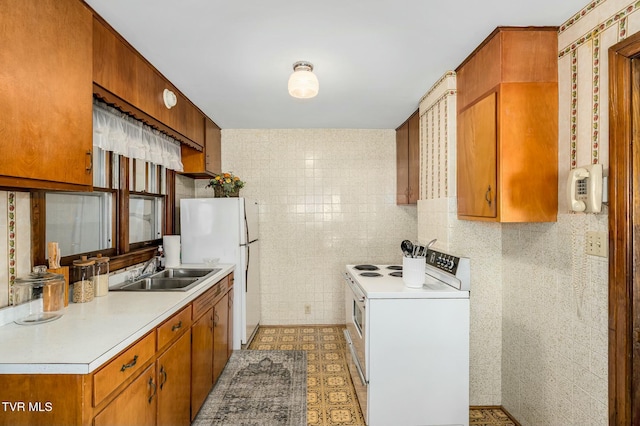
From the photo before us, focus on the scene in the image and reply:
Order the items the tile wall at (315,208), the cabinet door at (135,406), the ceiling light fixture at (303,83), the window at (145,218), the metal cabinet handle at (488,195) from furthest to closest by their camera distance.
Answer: the tile wall at (315,208) → the window at (145,218) → the ceiling light fixture at (303,83) → the metal cabinet handle at (488,195) → the cabinet door at (135,406)

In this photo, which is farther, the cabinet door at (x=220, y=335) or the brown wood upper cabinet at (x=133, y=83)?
the cabinet door at (x=220, y=335)

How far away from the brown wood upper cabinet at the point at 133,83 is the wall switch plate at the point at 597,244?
247 cm

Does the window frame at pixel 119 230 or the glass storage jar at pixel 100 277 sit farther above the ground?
the window frame at pixel 119 230

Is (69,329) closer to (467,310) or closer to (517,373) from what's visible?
(467,310)

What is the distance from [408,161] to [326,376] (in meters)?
2.17

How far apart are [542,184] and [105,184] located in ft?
Answer: 9.10

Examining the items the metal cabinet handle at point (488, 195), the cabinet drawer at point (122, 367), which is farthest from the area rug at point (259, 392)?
the metal cabinet handle at point (488, 195)

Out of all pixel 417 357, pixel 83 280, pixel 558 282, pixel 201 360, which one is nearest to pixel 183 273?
pixel 201 360

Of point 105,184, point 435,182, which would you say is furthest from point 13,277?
point 435,182

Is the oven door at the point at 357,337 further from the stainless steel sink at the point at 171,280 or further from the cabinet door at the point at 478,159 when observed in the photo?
the stainless steel sink at the point at 171,280

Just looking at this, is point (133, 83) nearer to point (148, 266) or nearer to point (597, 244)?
point (148, 266)

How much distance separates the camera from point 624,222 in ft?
4.58

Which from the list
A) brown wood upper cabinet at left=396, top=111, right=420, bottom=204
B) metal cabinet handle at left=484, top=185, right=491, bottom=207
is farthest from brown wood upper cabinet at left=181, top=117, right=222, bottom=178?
metal cabinet handle at left=484, top=185, right=491, bottom=207

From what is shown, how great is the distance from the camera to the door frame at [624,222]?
138cm
